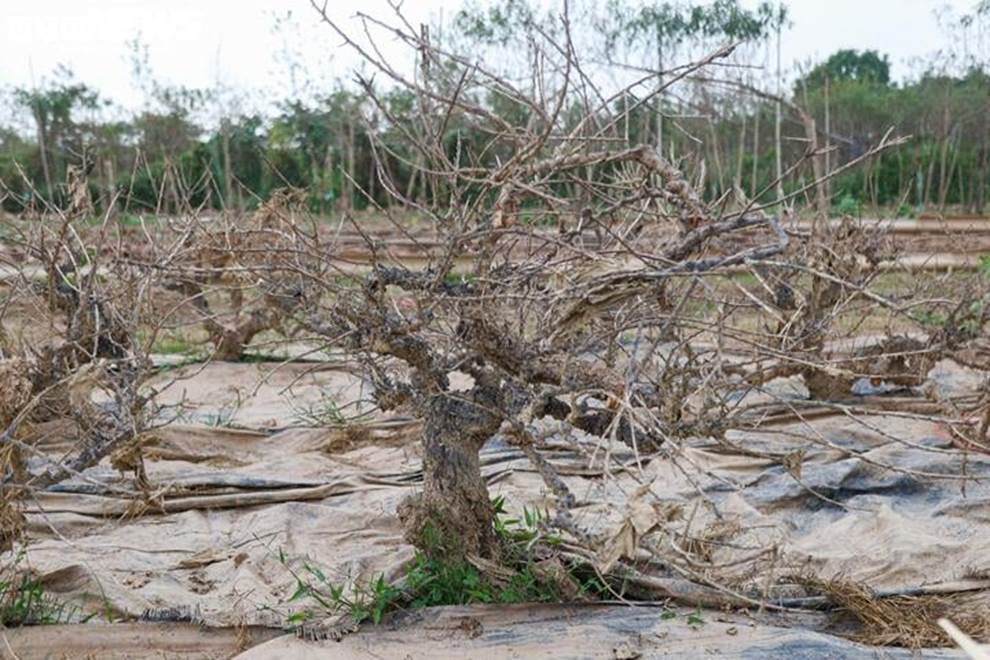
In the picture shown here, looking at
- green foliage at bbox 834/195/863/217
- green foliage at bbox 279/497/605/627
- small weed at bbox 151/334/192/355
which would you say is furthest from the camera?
small weed at bbox 151/334/192/355

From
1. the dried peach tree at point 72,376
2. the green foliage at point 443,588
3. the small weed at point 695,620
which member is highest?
the dried peach tree at point 72,376

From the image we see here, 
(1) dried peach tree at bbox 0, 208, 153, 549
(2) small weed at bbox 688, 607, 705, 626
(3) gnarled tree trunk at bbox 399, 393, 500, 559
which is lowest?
(2) small weed at bbox 688, 607, 705, 626

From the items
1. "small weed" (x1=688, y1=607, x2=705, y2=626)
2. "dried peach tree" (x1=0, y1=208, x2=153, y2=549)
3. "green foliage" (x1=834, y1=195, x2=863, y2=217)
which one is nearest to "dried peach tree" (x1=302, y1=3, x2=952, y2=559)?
"small weed" (x1=688, y1=607, x2=705, y2=626)

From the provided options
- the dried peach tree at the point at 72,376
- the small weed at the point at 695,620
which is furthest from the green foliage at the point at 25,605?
the small weed at the point at 695,620

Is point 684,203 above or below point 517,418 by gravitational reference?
above

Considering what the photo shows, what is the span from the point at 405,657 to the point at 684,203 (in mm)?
1555

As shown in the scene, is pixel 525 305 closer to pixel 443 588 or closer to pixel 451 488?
pixel 451 488

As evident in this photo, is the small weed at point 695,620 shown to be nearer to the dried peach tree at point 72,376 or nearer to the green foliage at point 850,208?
the dried peach tree at point 72,376

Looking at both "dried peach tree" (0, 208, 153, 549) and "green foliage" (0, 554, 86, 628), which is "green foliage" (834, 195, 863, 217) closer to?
"dried peach tree" (0, 208, 153, 549)

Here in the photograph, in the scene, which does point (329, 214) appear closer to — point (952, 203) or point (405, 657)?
point (952, 203)

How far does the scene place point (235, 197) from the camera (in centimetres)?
1667

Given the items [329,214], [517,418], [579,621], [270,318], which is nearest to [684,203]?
[517,418]

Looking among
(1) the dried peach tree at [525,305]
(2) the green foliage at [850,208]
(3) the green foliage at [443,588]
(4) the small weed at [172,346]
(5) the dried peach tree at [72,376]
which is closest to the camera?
(1) the dried peach tree at [525,305]

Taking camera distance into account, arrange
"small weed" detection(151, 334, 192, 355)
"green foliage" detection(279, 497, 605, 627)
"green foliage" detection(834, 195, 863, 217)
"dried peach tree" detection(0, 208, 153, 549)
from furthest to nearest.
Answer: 1. "small weed" detection(151, 334, 192, 355)
2. "green foliage" detection(834, 195, 863, 217)
3. "green foliage" detection(279, 497, 605, 627)
4. "dried peach tree" detection(0, 208, 153, 549)
